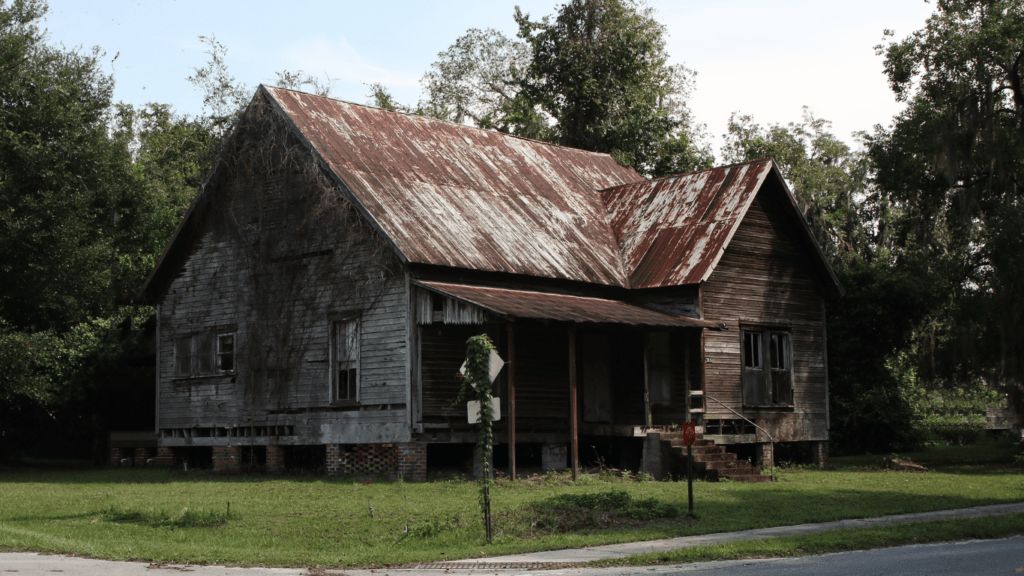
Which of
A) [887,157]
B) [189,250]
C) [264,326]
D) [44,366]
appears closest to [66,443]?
[44,366]

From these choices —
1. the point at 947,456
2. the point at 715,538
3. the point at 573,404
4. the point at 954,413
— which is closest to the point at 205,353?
the point at 573,404

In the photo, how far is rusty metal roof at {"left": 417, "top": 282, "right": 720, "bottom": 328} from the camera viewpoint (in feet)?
66.7

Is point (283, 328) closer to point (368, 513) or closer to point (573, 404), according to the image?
point (573, 404)

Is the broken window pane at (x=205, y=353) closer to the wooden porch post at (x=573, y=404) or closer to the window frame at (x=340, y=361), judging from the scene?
the window frame at (x=340, y=361)

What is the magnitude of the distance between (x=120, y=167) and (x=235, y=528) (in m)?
22.5

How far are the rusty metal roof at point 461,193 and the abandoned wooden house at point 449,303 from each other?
75 millimetres

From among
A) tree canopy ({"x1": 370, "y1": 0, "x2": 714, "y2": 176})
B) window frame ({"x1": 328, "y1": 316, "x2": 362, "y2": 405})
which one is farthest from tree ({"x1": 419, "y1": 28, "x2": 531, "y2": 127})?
window frame ({"x1": 328, "y1": 316, "x2": 362, "y2": 405})

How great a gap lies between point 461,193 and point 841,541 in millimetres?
14629

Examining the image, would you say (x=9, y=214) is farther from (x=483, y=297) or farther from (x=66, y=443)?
(x=483, y=297)

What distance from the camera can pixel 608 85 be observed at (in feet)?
149

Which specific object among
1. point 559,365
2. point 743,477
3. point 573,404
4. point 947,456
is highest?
point 559,365

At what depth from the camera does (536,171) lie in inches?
1153

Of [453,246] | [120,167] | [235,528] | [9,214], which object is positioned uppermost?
[120,167]

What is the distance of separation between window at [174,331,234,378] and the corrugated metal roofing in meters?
10.2
